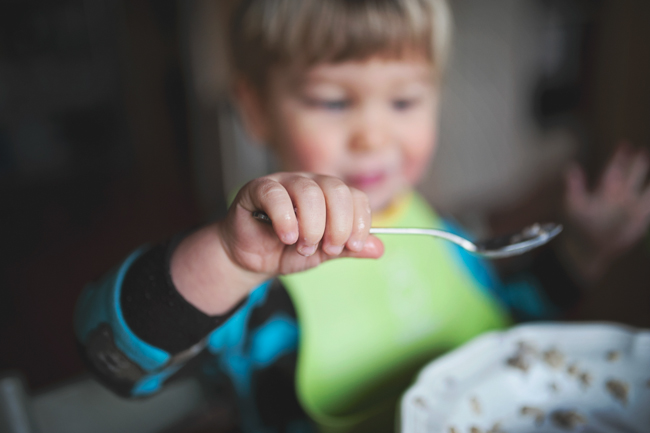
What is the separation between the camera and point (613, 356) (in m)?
0.44

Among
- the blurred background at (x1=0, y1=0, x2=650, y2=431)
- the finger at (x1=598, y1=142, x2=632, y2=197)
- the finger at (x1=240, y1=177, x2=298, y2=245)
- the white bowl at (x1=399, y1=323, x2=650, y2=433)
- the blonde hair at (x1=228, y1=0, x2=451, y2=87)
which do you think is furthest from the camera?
the blurred background at (x1=0, y1=0, x2=650, y2=431)

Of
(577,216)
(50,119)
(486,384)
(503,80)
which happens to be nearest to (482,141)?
(503,80)

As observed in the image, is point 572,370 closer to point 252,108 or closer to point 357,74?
point 357,74

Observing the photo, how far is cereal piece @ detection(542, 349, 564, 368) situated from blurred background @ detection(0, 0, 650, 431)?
1.60 feet

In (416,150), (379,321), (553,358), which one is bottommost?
(379,321)

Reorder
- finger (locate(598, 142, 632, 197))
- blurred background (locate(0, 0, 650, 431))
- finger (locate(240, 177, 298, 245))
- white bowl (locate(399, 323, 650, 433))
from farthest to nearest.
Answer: blurred background (locate(0, 0, 650, 431)) → finger (locate(598, 142, 632, 197)) → white bowl (locate(399, 323, 650, 433)) → finger (locate(240, 177, 298, 245))

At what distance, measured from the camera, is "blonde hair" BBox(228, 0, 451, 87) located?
564mm

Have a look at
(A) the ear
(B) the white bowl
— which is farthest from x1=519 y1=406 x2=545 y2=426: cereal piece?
(A) the ear

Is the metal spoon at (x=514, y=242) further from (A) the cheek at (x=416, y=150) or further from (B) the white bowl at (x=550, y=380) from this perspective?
(A) the cheek at (x=416, y=150)

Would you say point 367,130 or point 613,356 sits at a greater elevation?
point 367,130

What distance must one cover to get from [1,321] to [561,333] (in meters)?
1.91

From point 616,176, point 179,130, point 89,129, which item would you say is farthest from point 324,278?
point 89,129

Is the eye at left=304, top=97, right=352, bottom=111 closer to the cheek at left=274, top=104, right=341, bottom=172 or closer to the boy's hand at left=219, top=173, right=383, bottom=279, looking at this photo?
the cheek at left=274, top=104, right=341, bottom=172

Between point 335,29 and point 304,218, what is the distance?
352 millimetres
